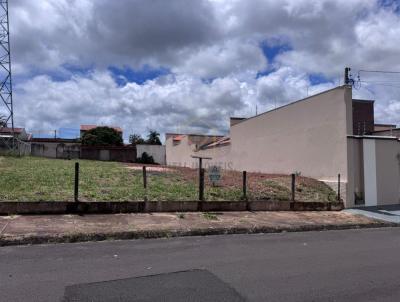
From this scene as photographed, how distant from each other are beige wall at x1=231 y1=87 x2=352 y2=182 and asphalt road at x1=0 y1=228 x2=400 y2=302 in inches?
353

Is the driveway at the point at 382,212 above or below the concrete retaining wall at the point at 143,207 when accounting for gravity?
below

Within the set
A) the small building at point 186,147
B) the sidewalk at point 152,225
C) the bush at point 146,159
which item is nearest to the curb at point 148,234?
the sidewalk at point 152,225

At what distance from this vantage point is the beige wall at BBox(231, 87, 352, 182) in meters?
18.8

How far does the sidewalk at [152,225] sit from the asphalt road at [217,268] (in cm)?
41

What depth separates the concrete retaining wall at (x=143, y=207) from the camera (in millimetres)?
11482

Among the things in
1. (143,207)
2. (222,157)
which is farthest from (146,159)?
(143,207)

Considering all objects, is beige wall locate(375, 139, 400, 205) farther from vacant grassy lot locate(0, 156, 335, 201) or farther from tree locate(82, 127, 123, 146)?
tree locate(82, 127, 123, 146)

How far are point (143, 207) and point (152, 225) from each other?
1971 millimetres

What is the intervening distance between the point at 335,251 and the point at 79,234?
5.32 meters

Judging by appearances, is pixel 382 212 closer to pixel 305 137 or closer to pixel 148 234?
pixel 305 137

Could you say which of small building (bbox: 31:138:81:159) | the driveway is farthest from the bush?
the driveway

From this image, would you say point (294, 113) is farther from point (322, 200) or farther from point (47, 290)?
point (47, 290)

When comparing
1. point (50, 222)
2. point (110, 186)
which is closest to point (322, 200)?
point (110, 186)

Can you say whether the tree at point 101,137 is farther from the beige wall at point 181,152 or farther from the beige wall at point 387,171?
the beige wall at point 387,171
